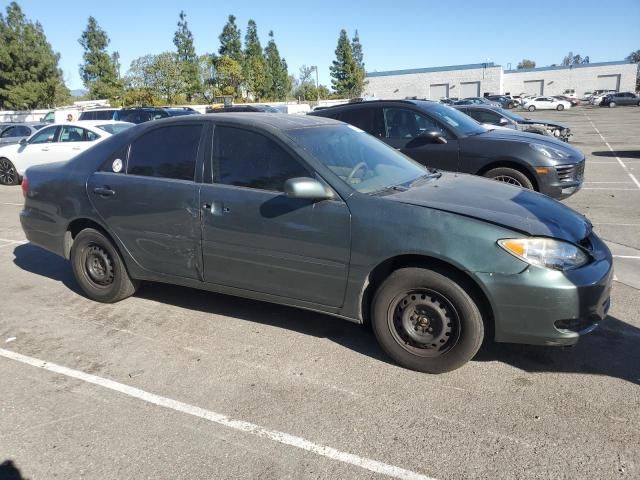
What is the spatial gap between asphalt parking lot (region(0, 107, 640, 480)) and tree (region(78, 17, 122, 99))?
5572 centimetres

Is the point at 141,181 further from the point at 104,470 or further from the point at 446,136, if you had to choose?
the point at 446,136

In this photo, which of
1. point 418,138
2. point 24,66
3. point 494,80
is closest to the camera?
point 418,138

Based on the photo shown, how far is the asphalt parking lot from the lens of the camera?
2.71 meters

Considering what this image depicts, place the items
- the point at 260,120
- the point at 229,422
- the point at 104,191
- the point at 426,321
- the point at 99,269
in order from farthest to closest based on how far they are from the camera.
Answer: the point at 99,269 → the point at 104,191 → the point at 260,120 → the point at 426,321 → the point at 229,422

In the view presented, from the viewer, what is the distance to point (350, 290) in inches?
143

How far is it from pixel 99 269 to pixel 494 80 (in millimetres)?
84937

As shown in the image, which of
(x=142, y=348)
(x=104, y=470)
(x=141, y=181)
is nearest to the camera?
(x=104, y=470)

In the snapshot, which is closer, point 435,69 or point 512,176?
point 512,176

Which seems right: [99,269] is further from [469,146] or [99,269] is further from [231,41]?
[231,41]

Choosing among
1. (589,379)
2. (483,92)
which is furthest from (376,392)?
(483,92)

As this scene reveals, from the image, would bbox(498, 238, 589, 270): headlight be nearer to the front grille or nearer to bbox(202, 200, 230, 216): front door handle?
bbox(202, 200, 230, 216): front door handle

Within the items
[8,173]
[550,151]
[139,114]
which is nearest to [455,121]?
[550,151]

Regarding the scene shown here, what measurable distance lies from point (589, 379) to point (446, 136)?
4785 millimetres

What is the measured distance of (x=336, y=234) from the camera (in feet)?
11.8
